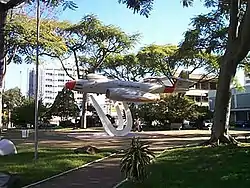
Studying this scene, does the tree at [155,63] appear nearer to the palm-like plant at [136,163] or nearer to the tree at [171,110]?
the tree at [171,110]

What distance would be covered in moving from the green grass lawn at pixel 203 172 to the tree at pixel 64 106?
141 ft

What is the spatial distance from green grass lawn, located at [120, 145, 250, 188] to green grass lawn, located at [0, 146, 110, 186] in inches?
116

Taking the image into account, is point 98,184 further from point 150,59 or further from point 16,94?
point 16,94

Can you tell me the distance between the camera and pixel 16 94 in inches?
3169

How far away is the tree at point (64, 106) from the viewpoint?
57500 mm

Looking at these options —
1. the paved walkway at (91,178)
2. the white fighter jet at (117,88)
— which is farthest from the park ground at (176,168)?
the white fighter jet at (117,88)

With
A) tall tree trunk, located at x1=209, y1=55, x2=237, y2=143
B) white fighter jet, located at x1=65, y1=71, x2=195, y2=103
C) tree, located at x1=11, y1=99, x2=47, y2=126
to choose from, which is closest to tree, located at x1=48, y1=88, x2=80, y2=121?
tree, located at x1=11, y1=99, x2=47, y2=126

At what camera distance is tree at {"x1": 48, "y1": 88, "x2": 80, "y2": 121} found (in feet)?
189

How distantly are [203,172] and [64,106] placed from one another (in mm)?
47252

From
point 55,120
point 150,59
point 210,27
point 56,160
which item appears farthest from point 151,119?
point 56,160

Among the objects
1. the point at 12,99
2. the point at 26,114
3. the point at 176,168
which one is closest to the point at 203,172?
the point at 176,168

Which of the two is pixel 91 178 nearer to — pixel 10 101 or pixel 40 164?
pixel 40 164

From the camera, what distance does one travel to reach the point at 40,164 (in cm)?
1472

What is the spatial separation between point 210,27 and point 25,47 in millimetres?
11369
